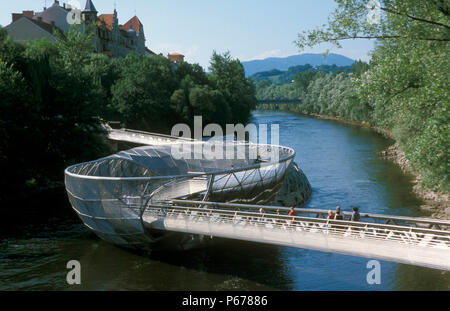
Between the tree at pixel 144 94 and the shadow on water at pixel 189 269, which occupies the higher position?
the tree at pixel 144 94

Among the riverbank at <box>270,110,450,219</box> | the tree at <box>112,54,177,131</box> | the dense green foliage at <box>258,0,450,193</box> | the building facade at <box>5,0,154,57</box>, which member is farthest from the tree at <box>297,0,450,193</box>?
the building facade at <box>5,0,154,57</box>

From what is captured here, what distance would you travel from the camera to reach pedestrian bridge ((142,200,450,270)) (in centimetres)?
1273

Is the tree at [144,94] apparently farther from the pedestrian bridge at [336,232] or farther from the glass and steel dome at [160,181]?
the pedestrian bridge at [336,232]

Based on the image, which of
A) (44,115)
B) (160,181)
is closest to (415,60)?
(160,181)

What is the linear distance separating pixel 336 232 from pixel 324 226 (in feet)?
6.03

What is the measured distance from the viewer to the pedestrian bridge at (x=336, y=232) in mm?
12734

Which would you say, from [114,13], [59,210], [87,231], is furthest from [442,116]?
[114,13]

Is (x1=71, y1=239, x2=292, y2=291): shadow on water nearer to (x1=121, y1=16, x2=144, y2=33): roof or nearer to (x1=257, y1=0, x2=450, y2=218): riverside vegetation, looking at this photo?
(x1=257, y1=0, x2=450, y2=218): riverside vegetation

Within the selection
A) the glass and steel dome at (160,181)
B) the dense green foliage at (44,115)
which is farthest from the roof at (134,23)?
the glass and steel dome at (160,181)

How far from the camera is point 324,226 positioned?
Answer: 16125mm

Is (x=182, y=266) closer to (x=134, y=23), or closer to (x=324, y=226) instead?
(x=324, y=226)

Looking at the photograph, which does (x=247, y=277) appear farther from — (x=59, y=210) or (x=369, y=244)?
(x=59, y=210)

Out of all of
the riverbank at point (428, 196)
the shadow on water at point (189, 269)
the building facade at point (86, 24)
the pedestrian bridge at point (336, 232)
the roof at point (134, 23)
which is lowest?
the shadow on water at point (189, 269)

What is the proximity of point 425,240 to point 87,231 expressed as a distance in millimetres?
16753
